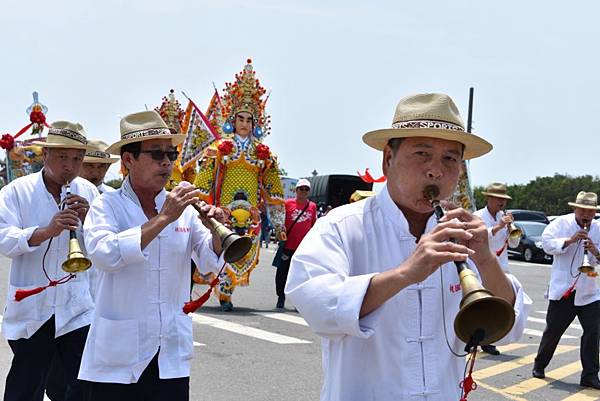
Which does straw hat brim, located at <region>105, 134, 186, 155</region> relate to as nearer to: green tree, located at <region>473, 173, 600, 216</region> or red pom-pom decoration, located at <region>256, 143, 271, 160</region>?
red pom-pom decoration, located at <region>256, 143, 271, 160</region>

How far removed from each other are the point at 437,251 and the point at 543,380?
616 cm

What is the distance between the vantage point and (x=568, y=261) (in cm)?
852

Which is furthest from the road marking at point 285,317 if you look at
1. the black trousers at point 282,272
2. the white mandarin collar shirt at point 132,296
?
the white mandarin collar shirt at point 132,296

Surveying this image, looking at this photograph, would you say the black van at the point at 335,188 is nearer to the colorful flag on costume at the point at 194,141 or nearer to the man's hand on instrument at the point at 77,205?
the colorful flag on costume at the point at 194,141

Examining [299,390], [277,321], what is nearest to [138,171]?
[299,390]

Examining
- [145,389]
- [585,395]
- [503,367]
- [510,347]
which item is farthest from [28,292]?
[510,347]

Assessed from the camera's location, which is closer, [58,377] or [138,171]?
[138,171]

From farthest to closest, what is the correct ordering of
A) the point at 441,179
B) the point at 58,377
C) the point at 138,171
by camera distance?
the point at 58,377 → the point at 138,171 → the point at 441,179

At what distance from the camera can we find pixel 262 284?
53.9 feet

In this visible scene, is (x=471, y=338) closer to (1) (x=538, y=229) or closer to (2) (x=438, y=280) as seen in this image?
(2) (x=438, y=280)

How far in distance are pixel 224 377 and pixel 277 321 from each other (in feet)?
11.6

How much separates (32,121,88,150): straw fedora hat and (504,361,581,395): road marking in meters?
4.22

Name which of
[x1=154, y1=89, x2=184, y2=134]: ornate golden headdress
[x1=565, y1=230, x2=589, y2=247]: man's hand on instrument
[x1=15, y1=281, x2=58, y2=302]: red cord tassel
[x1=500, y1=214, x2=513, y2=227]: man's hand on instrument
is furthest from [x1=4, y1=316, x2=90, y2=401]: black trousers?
[x1=154, y1=89, x2=184, y2=134]: ornate golden headdress

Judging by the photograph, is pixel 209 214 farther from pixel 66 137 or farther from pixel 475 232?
pixel 475 232
